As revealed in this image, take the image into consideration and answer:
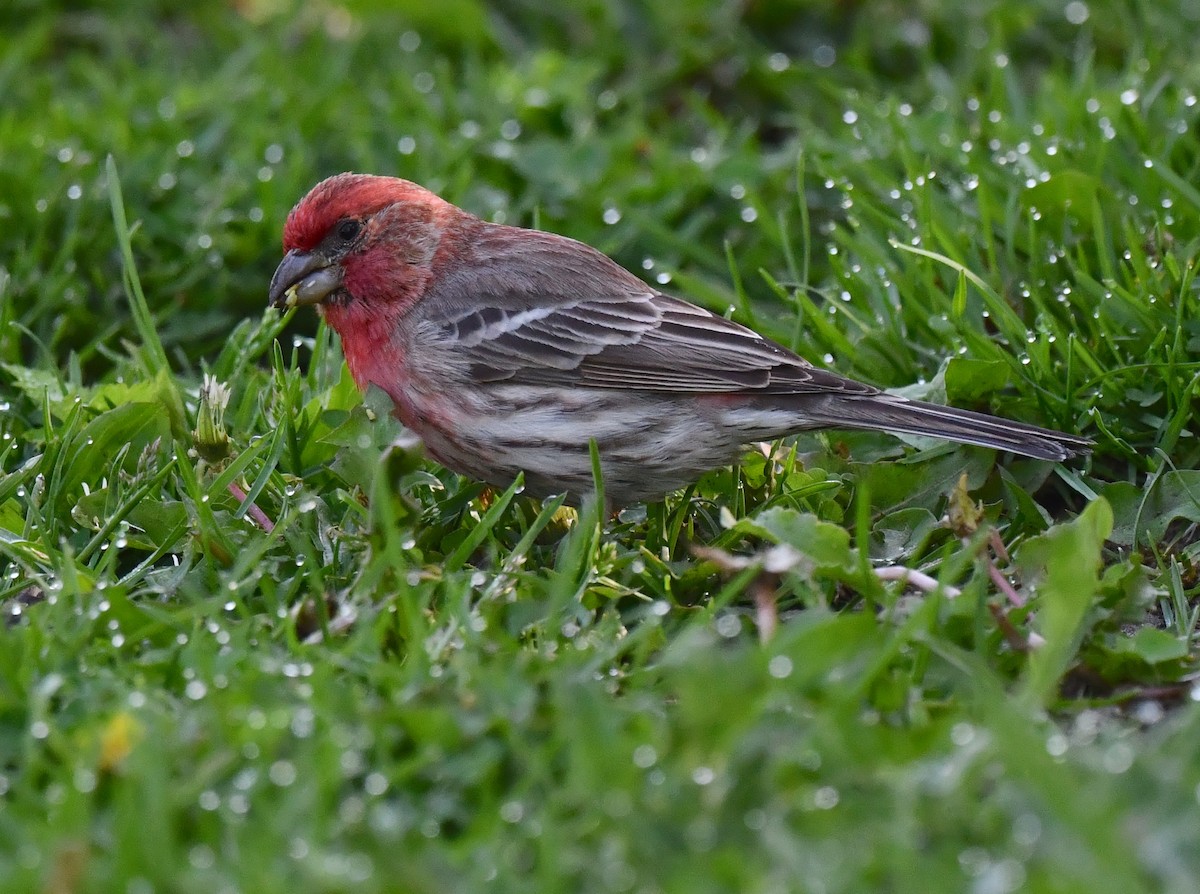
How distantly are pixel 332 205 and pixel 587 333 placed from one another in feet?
2.69

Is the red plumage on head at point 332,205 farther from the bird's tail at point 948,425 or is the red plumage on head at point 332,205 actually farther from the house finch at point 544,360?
the bird's tail at point 948,425

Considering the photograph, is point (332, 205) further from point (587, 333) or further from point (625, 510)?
point (625, 510)

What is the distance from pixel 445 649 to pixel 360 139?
3267mm

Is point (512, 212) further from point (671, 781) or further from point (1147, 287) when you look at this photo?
point (671, 781)

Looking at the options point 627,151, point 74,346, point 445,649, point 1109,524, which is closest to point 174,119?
point 74,346

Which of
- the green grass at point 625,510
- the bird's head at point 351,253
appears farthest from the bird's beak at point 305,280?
the green grass at point 625,510

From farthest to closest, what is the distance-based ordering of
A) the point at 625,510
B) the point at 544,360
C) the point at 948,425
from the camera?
1. the point at 625,510
2. the point at 544,360
3. the point at 948,425

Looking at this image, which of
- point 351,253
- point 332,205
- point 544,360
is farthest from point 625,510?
point 332,205

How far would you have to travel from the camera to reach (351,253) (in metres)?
4.47

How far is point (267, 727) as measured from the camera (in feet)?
9.01

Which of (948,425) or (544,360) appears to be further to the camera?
(544,360)

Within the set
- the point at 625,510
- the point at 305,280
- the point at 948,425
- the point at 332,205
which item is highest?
the point at 332,205

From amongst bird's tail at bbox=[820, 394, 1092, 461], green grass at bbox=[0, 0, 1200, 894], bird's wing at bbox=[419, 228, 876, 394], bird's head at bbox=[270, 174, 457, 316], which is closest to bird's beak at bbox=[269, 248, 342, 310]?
bird's head at bbox=[270, 174, 457, 316]

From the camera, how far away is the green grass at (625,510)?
2.56m
